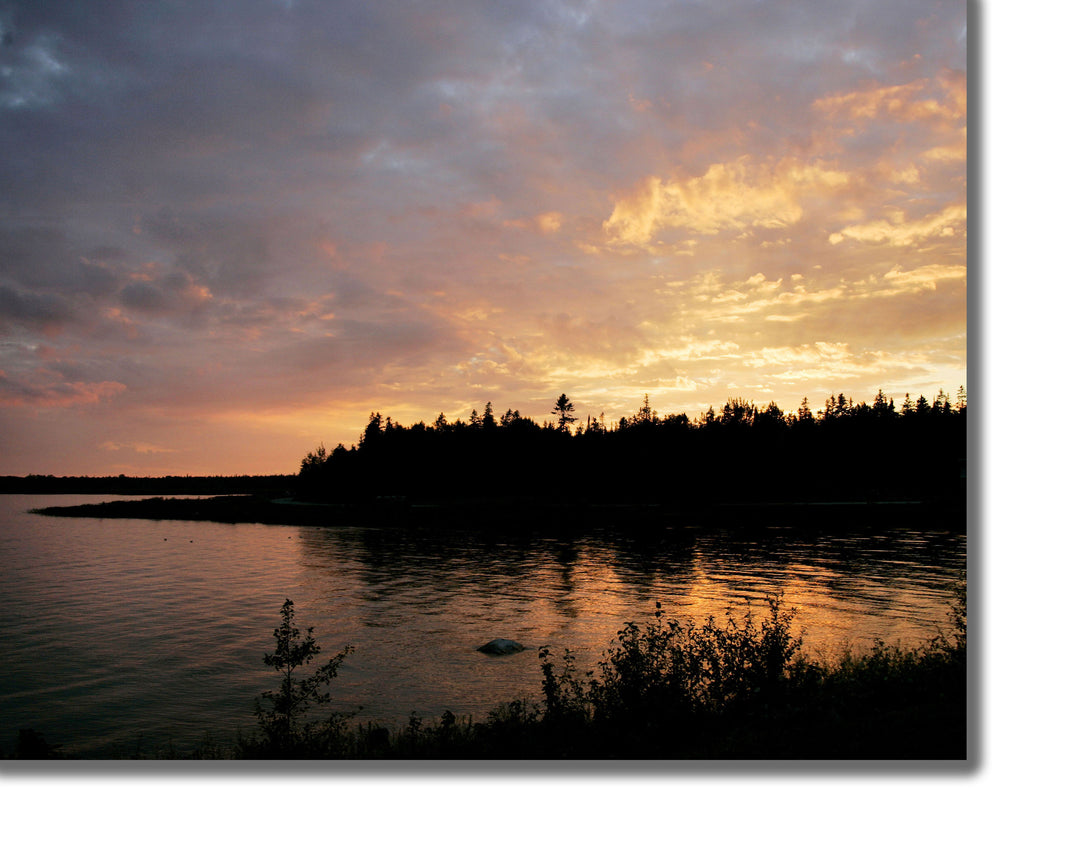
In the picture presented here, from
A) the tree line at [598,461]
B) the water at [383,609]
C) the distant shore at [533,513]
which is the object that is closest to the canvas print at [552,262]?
the water at [383,609]

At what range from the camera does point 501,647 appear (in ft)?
58.3

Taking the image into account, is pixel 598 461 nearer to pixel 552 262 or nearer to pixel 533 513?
pixel 533 513

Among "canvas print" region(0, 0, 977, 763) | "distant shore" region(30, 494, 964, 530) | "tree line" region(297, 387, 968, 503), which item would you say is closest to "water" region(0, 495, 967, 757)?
"canvas print" region(0, 0, 977, 763)

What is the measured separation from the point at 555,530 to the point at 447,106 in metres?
51.2

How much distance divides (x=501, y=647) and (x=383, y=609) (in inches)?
359

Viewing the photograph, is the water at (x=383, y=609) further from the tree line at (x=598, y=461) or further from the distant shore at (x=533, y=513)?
the tree line at (x=598, y=461)

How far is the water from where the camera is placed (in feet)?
46.3

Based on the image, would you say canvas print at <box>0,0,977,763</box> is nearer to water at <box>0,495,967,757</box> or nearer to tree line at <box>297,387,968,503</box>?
water at <box>0,495,967,757</box>

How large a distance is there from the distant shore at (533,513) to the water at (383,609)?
1368 cm

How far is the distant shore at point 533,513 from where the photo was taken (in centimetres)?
6309

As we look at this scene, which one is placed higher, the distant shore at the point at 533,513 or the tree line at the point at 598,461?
the tree line at the point at 598,461

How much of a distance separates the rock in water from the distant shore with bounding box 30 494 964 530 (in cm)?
3278

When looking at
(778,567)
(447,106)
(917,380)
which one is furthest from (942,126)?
(778,567)
